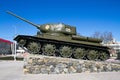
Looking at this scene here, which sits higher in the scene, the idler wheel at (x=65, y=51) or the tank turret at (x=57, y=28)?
the tank turret at (x=57, y=28)

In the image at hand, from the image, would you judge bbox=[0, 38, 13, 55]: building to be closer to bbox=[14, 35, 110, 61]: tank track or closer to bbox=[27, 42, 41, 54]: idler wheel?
bbox=[14, 35, 110, 61]: tank track

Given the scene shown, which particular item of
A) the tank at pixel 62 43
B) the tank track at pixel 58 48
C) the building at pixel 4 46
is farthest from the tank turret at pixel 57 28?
the building at pixel 4 46

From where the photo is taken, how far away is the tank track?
845 inches

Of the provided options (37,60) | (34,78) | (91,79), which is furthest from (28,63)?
(91,79)

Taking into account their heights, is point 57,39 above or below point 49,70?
above

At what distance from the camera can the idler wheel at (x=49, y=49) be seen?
21422 millimetres

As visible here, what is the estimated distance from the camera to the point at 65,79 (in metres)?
17.5

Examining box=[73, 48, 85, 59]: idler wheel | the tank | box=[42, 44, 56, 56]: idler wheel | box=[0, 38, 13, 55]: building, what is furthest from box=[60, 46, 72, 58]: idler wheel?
box=[0, 38, 13, 55]: building

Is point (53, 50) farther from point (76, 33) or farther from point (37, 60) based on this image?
point (76, 33)

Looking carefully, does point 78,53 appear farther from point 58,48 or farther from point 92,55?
point 58,48

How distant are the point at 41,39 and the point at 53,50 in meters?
1.48

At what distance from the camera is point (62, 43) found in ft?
71.9

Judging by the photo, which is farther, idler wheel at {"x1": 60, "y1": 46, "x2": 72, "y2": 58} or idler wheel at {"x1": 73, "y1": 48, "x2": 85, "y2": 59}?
idler wheel at {"x1": 73, "y1": 48, "x2": 85, "y2": 59}

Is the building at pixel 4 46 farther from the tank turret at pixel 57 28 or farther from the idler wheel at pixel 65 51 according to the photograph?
the idler wheel at pixel 65 51
